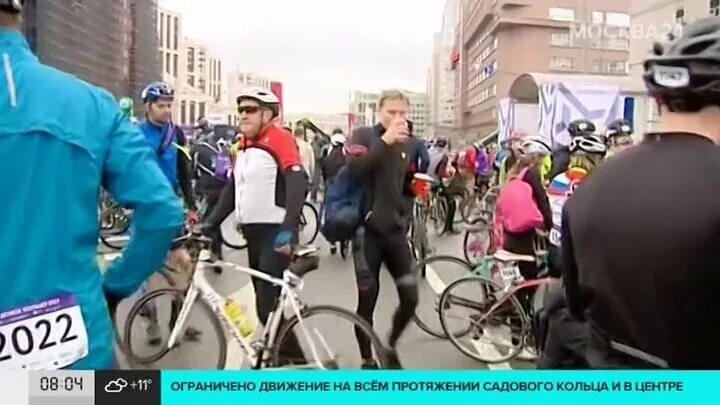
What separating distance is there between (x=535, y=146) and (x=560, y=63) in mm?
1503

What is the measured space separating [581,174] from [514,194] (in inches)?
23.5

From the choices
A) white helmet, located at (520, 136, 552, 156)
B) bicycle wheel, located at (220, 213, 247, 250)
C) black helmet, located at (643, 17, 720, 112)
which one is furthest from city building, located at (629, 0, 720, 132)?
bicycle wheel, located at (220, 213, 247, 250)

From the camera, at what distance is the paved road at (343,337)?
429 centimetres

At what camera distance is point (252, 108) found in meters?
4.20

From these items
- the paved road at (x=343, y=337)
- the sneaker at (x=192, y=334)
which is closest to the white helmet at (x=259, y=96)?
the paved road at (x=343, y=337)

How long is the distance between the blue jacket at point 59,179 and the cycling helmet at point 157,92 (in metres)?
1.45

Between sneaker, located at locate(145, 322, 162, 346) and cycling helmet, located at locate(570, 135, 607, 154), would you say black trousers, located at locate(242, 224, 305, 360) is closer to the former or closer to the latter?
sneaker, located at locate(145, 322, 162, 346)

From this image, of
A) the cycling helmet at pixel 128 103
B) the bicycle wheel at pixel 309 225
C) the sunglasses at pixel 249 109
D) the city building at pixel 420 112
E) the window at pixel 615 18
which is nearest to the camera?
the cycling helmet at pixel 128 103

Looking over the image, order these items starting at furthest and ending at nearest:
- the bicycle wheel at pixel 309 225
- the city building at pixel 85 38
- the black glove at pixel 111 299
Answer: the bicycle wheel at pixel 309 225 → the city building at pixel 85 38 → the black glove at pixel 111 299

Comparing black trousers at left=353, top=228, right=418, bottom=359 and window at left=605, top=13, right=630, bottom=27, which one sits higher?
window at left=605, top=13, right=630, bottom=27

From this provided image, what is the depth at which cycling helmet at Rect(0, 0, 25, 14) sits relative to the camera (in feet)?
5.45

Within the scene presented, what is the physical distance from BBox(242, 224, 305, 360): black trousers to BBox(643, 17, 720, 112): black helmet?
2626 millimetres

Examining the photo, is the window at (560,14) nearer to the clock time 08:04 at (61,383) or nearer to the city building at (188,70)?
the city building at (188,70)

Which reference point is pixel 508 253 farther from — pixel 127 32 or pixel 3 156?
pixel 3 156
